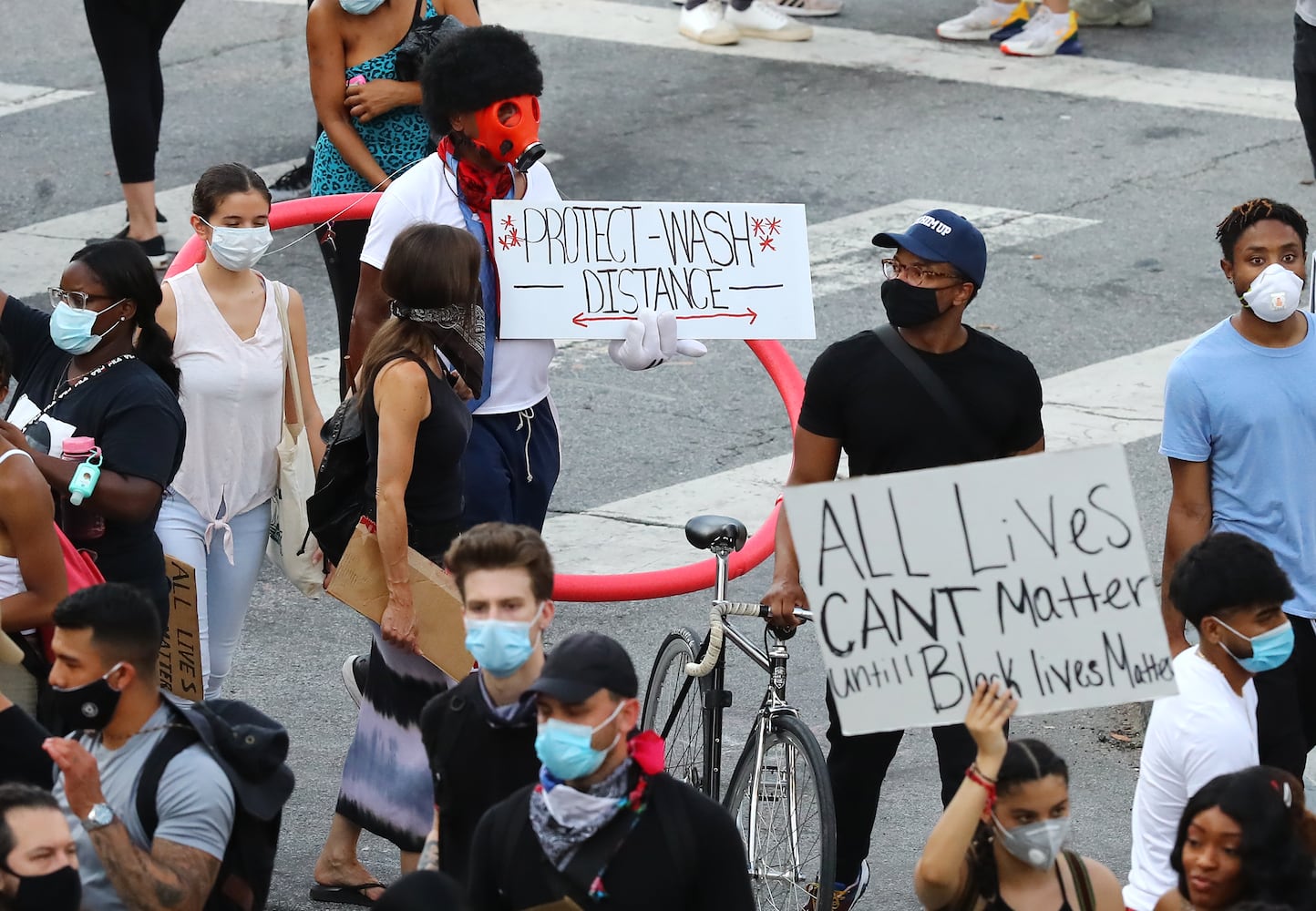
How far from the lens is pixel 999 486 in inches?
167

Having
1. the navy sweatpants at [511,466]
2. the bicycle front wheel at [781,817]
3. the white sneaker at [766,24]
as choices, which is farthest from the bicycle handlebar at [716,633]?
the white sneaker at [766,24]

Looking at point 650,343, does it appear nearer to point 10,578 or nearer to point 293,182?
point 10,578

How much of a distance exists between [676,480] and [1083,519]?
4.75 m

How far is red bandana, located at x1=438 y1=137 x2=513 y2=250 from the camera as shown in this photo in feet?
21.0

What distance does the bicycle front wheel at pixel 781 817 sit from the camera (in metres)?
5.45

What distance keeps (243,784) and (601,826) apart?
2.85 feet

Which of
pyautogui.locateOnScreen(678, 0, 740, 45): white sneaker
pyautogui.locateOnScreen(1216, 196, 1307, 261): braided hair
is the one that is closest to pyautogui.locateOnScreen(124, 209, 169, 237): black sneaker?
pyautogui.locateOnScreen(678, 0, 740, 45): white sneaker

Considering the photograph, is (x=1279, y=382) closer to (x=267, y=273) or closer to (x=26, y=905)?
(x=26, y=905)

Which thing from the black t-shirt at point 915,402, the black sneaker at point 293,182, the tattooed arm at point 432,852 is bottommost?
the black sneaker at point 293,182

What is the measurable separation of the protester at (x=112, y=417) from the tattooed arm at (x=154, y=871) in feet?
4.75

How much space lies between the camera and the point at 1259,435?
5.48m

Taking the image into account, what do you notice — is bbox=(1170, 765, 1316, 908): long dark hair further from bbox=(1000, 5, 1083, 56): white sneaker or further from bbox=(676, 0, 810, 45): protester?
bbox=(676, 0, 810, 45): protester

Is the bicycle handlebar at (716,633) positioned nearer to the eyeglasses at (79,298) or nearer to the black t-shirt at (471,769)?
the black t-shirt at (471,769)

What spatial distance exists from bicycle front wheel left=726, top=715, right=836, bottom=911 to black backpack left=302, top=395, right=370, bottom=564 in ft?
4.25
